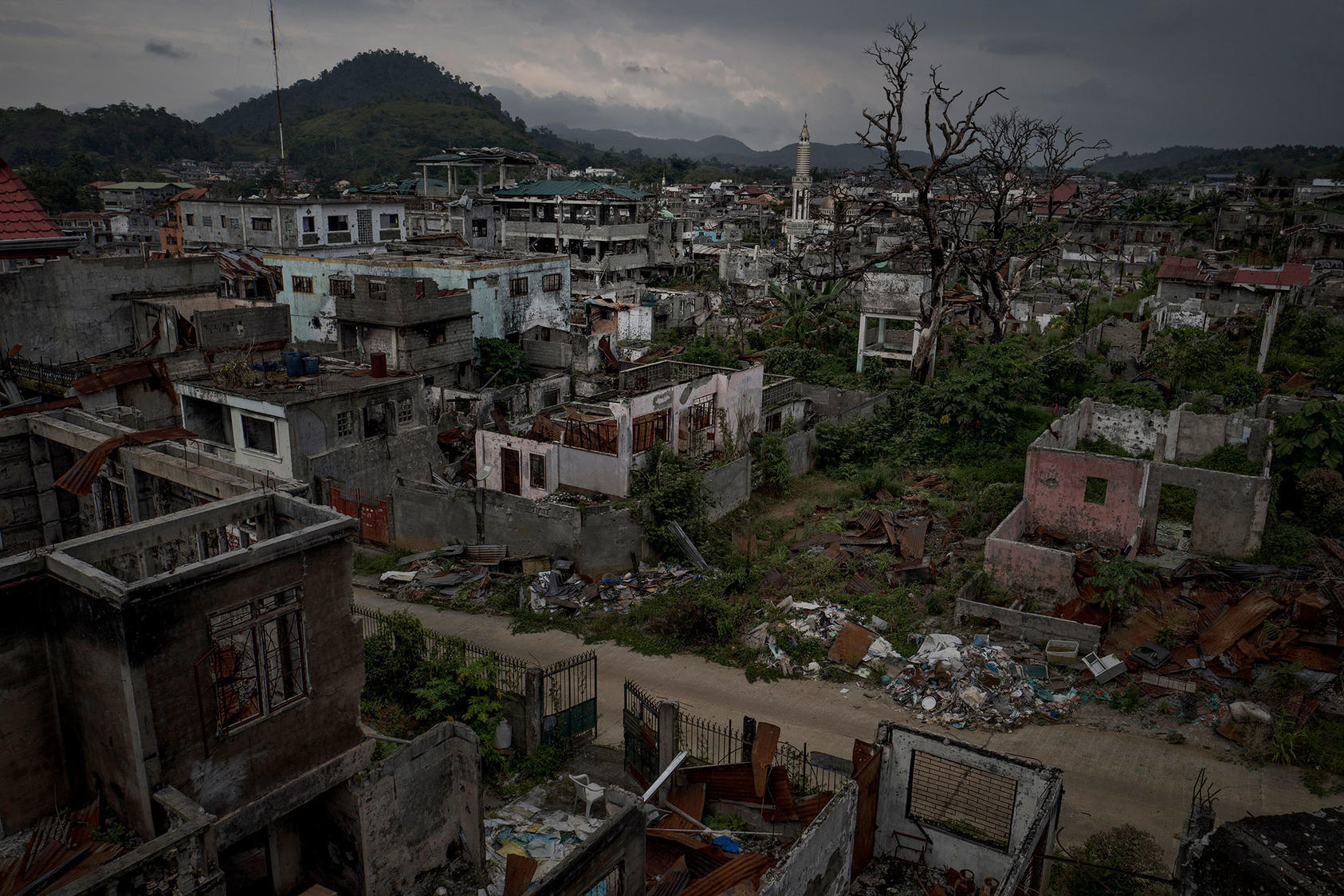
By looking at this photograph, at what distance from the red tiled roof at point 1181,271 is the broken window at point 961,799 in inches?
1314

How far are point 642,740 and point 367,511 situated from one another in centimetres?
1178

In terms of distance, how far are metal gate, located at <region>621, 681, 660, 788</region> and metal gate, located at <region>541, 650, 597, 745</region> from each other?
0.65 m

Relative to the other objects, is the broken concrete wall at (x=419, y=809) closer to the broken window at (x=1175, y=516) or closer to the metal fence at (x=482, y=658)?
the metal fence at (x=482, y=658)

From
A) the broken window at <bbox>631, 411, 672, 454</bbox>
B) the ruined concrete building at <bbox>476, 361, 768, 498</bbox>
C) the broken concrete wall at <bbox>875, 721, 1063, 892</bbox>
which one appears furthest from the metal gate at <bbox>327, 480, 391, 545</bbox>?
the broken concrete wall at <bbox>875, 721, 1063, 892</bbox>

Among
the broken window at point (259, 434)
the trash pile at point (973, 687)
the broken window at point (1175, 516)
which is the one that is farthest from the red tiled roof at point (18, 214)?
the broken window at point (1175, 516)

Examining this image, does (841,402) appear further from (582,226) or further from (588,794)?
(582,226)

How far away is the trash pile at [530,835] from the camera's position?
37.4 ft

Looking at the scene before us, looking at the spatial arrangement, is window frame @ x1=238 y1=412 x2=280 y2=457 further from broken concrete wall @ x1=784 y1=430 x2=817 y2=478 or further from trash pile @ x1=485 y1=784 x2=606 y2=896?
broken concrete wall @ x1=784 y1=430 x2=817 y2=478

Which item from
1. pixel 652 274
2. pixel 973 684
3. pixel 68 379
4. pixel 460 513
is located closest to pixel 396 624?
pixel 460 513

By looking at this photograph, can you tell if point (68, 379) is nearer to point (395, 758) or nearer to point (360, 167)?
point (395, 758)

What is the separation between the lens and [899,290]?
34562mm

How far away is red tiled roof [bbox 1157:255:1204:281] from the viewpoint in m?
37.4

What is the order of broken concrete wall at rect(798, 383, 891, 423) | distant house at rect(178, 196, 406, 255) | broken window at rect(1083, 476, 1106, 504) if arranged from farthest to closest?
distant house at rect(178, 196, 406, 255)
broken concrete wall at rect(798, 383, 891, 423)
broken window at rect(1083, 476, 1106, 504)

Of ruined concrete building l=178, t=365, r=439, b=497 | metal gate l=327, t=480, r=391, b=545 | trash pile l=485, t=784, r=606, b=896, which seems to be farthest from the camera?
metal gate l=327, t=480, r=391, b=545
